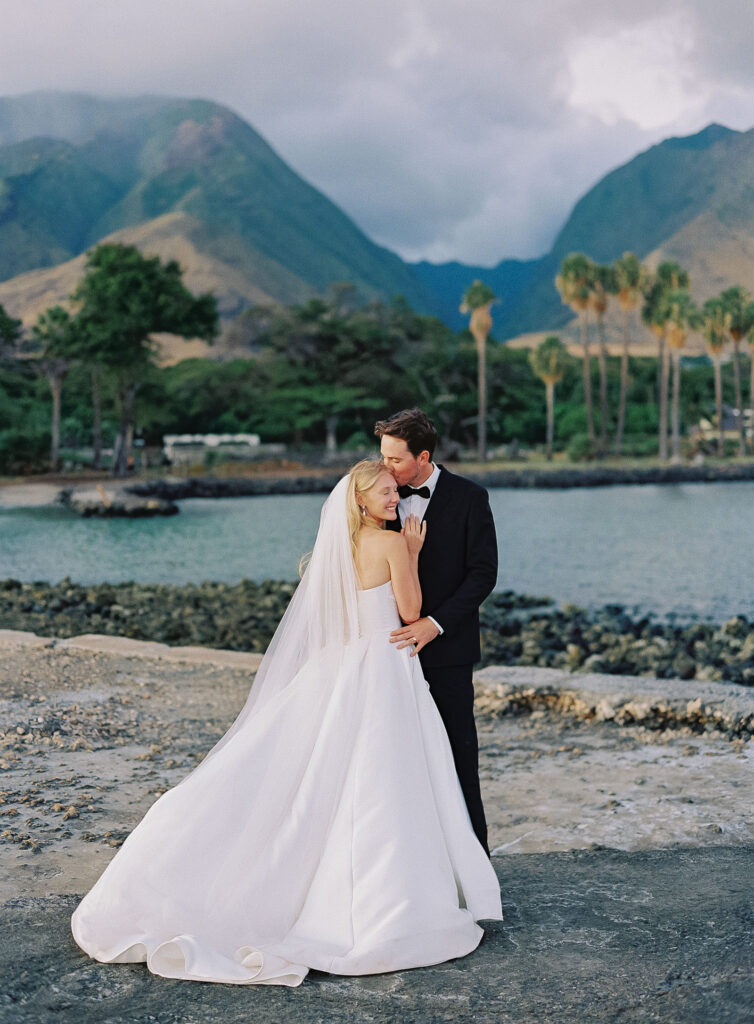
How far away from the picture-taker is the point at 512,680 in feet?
27.1

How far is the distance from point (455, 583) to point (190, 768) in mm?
2947

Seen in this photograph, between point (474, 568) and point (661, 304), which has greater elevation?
point (661, 304)

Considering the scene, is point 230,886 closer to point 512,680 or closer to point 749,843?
point 749,843

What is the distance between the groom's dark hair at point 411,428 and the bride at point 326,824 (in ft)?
0.46

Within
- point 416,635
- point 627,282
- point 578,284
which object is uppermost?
point 627,282

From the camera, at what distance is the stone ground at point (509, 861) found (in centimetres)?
330

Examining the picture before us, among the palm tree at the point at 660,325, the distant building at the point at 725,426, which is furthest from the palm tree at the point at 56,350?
the distant building at the point at 725,426

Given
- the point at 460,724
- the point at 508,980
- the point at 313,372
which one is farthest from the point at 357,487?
the point at 313,372

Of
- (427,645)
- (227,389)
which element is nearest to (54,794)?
(427,645)

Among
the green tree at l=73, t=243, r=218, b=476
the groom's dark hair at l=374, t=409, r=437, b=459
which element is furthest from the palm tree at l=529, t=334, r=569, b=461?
the groom's dark hair at l=374, t=409, r=437, b=459

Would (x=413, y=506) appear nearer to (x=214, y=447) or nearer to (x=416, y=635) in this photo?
(x=416, y=635)

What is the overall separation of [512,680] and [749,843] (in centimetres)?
329

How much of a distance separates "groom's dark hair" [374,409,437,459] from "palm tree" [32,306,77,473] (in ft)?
171

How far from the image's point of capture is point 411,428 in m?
3.94
